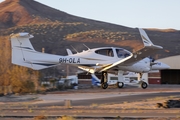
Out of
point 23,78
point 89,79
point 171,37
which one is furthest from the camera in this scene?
point 171,37

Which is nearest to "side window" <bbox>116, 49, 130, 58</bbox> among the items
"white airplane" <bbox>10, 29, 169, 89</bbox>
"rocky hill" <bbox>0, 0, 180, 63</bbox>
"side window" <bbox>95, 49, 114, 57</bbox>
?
"white airplane" <bbox>10, 29, 169, 89</bbox>

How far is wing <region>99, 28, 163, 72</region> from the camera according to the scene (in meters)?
31.6

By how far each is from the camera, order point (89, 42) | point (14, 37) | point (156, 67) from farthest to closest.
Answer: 1. point (89, 42)
2. point (156, 67)
3. point (14, 37)

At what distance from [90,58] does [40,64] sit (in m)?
4.06

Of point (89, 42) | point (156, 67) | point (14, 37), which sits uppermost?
point (89, 42)

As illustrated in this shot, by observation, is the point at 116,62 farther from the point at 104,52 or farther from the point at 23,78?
the point at 23,78

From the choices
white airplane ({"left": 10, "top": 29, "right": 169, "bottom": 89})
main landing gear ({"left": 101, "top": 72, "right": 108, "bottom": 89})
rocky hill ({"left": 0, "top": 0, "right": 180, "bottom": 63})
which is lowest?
main landing gear ({"left": 101, "top": 72, "right": 108, "bottom": 89})

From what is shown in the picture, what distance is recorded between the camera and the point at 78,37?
147 m

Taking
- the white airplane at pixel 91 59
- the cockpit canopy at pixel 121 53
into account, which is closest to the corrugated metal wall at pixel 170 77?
the white airplane at pixel 91 59

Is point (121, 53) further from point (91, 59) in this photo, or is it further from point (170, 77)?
point (170, 77)

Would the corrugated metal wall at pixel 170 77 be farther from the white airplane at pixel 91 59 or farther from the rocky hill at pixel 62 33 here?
the white airplane at pixel 91 59

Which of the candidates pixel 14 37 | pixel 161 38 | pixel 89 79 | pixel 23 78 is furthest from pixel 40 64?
pixel 161 38

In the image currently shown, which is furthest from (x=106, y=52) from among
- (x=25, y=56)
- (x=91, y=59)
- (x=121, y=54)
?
(x=25, y=56)

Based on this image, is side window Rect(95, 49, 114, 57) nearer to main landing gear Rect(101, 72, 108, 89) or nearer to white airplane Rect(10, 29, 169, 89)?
white airplane Rect(10, 29, 169, 89)
